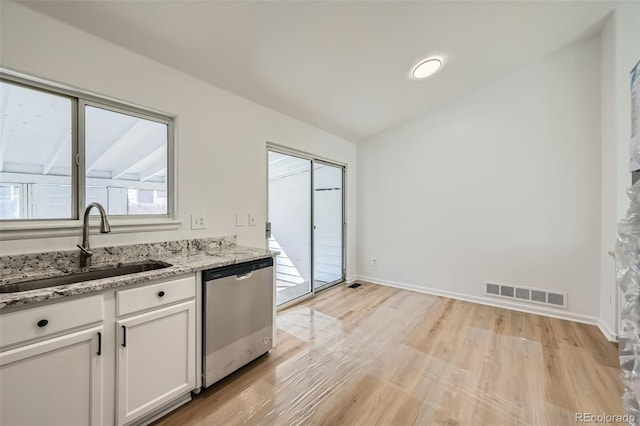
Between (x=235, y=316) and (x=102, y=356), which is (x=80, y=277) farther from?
(x=235, y=316)

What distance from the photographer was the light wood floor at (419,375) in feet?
5.34

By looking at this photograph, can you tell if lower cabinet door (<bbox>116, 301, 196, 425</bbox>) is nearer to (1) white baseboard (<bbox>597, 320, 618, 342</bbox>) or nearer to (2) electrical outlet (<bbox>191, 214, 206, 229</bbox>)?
(2) electrical outlet (<bbox>191, 214, 206, 229</bbox>)

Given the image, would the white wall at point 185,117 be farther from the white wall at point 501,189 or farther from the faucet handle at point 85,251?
the white wall at point 501,189

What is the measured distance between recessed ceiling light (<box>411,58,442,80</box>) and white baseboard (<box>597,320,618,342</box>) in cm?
307

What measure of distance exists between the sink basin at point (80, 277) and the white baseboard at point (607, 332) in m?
3.89

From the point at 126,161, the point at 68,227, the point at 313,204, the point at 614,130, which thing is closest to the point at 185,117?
the point at 126,161

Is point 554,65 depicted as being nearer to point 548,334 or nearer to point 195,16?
point 548,334

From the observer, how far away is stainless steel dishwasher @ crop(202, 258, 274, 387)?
178cm

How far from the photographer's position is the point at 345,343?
2467mm

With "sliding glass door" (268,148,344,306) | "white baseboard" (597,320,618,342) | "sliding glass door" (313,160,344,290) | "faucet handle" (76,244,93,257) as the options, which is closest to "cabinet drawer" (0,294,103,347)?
"faucet handle" (76,244,93,257)

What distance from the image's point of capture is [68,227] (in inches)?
65.0

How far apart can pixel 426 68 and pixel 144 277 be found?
10.2 feet

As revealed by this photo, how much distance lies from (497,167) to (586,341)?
6.55 feet

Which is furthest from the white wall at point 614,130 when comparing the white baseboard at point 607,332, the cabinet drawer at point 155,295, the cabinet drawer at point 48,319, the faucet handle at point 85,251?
the faucet handle at point 85,251
